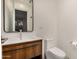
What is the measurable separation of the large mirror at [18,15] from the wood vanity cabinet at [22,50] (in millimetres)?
569

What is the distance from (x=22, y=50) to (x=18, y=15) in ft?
3.33

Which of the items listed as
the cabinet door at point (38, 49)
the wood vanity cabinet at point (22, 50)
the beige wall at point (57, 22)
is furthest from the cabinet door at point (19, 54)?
the beige wall at point (57, 22)

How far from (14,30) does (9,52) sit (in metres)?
0.86

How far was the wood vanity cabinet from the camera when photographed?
6.53 ft

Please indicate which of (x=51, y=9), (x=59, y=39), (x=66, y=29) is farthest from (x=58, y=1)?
(x=59, y=39)

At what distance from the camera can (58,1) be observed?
153 inches

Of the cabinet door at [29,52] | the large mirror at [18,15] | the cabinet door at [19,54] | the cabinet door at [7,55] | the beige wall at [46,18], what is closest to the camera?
the cabinet door at [7,55]

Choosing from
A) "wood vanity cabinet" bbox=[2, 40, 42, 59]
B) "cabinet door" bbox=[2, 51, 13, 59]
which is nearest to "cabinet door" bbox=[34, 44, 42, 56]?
"wood vanity cabinet" bbox=[2, 40, 42, 59]

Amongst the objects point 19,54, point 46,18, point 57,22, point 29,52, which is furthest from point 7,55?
point 57,22

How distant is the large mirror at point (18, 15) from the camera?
260cm

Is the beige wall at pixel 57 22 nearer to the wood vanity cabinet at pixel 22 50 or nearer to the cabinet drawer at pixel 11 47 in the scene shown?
the wood vanity cabinet at pixel 22 50

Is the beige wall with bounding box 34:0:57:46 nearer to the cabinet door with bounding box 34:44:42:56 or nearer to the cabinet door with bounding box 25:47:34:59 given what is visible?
the cabinet door with bounding box 34:44:42:56

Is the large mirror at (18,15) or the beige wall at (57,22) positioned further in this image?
the beige wall at (57,22)

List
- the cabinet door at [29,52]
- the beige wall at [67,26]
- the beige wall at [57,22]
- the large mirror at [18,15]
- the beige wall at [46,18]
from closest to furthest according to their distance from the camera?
the cabinet door at [29,52] → the large mirror at [18,15] → the beige wall at [67,26] → the beige wall at [57,22] → the beige wall at [46,18]
